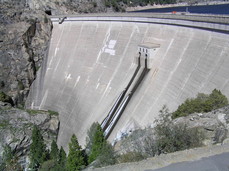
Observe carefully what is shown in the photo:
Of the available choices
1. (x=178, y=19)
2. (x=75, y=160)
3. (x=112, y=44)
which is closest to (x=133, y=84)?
(x=178, y=19)

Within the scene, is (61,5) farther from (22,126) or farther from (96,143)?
(96,143)

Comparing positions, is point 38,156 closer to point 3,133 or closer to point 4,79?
point 3,133

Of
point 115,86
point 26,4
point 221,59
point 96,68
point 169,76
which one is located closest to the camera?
point 221,59

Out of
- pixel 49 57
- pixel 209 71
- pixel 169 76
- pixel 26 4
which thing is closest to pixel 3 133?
pixel 49 57

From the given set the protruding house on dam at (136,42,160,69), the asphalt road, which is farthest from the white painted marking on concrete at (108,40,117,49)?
the asphalt road

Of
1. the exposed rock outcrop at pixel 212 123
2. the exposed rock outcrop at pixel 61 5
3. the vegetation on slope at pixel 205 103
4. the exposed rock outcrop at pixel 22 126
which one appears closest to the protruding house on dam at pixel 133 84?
the vegetation on slope at pixel 205 103

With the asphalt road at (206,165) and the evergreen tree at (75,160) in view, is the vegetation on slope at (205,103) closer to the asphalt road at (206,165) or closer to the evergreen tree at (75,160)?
the asphalt road at (206,165)

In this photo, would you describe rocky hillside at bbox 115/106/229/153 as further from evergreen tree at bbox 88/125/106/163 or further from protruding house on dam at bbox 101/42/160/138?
protruding house on dam at bbox 101/42/160/138
